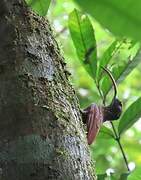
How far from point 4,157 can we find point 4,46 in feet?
0.77

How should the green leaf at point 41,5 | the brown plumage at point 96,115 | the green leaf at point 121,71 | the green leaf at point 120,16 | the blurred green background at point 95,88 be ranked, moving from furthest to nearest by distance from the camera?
1. the blurred green background at point 95,88
2. the green leaf at point 121,71
3. the brown plumage at point 96,115
4. the green leaf at point 41,5
5. the green leaf at point 120,16

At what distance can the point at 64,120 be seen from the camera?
2.74ft

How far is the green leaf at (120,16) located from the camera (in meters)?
0.32

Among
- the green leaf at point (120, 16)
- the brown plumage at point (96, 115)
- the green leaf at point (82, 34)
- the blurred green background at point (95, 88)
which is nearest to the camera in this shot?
the green leaf at point (120, 16)

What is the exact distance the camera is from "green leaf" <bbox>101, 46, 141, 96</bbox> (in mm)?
1347

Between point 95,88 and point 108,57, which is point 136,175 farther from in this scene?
point 95,88

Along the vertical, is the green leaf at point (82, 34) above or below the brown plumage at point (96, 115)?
above

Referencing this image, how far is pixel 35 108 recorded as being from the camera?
805 millimetres

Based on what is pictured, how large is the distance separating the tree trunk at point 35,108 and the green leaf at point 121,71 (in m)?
0.40

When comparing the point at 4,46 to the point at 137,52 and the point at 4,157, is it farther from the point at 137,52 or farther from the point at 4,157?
the point at 137,52

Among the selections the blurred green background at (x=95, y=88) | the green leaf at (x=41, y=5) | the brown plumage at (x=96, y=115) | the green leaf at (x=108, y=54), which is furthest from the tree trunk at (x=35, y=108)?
the blurred green background at (x=95, y=88)

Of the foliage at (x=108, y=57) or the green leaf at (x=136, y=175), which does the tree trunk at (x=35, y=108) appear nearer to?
the foliage at (x=108, y=57)

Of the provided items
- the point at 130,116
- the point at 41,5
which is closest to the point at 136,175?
the point at 130,116

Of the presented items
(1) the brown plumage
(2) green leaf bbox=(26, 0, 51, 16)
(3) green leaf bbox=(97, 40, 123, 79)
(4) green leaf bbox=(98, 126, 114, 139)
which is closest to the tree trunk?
(1) the brown plumage
